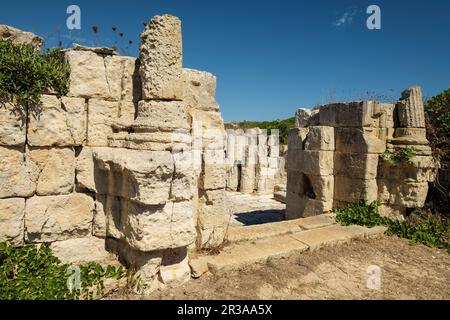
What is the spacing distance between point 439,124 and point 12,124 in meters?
8.36

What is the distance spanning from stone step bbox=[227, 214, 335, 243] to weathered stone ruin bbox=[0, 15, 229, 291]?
1.52 metres

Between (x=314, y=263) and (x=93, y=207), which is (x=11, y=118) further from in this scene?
(x=314, y=263)

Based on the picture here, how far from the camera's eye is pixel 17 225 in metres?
3.39

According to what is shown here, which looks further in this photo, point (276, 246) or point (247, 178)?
point (247, 178)

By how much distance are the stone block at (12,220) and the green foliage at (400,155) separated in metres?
6.73

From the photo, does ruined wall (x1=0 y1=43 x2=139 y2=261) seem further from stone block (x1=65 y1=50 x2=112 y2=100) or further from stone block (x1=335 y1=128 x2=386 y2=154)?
stone block (x1=335 y1=128 x2=386 y2=154)

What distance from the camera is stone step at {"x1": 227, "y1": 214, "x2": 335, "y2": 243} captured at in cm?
515

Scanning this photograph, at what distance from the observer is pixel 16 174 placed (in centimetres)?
338

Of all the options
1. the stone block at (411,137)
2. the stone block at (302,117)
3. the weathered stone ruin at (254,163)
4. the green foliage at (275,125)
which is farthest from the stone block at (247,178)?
the stone block at (411,137)

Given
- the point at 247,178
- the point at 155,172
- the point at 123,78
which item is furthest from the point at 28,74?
the point at 247,178

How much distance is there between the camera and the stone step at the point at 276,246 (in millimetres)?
4013

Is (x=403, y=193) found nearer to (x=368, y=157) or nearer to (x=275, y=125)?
(x=368, y=157)

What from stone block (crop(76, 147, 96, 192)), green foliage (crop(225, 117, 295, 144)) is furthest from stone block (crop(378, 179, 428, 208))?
green foliage (crop(225, 117, 295, 144))
